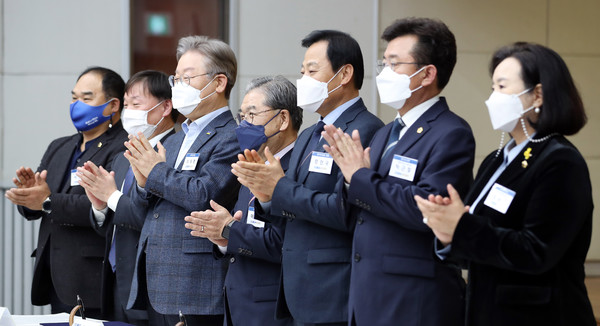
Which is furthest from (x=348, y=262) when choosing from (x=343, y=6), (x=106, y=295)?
(x=343, y=6)

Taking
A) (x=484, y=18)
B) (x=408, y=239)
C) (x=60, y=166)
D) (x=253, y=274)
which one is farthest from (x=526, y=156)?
(x=484, y=18)

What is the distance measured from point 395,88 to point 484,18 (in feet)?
12.4

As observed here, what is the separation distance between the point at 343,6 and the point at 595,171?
98.3 inches

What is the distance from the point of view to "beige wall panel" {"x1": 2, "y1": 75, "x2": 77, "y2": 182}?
6.27m

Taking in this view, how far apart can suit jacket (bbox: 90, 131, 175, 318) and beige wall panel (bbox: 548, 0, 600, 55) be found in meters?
3.65

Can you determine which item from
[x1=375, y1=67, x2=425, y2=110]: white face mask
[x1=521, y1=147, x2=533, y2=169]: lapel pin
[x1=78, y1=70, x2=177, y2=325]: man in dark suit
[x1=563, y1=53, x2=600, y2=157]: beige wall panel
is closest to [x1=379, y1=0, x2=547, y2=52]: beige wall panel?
[x1=563, y1=53, x2=600, y2=157]: beige wall panel

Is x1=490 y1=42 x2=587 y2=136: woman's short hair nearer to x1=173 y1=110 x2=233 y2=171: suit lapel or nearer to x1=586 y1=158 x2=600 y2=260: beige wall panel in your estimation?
x1=173 y1=110 x2=233 y2=171: suit lapel

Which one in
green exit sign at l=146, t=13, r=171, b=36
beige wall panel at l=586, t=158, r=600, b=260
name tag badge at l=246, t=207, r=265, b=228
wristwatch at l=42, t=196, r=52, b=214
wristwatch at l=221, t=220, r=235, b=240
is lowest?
beige wall panel at l=586, t=158, r=600, b=260

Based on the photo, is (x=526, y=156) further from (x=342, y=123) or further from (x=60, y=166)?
(x=60, y=166)

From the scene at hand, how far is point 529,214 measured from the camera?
2506 mm

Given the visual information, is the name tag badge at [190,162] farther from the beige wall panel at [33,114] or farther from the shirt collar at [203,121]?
the beige wall panel at [33,114]

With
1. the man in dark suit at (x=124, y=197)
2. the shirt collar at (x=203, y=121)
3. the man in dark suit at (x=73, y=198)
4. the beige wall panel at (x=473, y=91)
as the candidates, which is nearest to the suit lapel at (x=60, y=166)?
the man in dark suit at (x=73, y=198)

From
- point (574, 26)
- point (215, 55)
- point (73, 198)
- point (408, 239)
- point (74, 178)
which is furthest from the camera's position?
point (574, 26)

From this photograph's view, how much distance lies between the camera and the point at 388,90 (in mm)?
3088
